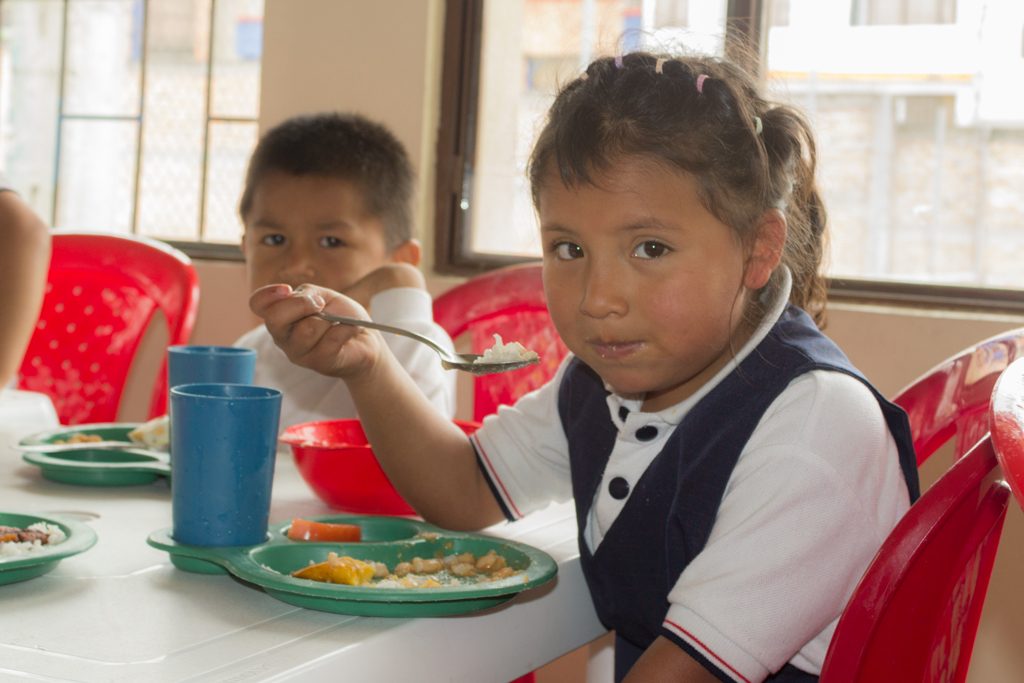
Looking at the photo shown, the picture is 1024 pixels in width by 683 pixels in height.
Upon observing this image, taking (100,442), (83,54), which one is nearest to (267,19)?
(83,54)

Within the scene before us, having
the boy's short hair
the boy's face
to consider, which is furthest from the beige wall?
the boy's face

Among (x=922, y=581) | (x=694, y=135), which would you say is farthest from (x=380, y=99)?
(x=922, y=581)

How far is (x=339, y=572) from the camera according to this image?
74 cm

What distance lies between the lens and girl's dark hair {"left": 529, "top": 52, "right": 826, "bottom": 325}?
0.92 metres

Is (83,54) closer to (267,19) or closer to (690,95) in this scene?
(267,19)

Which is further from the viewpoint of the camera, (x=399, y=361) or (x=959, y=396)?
(x=399, y=361)

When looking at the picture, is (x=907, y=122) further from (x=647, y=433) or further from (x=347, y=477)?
(x=347, y=477)

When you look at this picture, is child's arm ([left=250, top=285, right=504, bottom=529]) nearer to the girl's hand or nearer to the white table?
the girl's hand

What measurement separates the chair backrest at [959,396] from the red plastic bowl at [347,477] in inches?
18.0

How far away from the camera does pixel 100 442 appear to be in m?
1.20

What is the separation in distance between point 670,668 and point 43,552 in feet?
1.37

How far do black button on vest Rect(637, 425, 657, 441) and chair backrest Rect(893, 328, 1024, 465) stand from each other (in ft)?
0.76

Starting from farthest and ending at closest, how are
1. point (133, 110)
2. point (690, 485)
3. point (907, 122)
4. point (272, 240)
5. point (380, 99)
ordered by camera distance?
point (133, 110) → point (380, 99) → point (907, 122) → point (272, 240) → point (690, 485)

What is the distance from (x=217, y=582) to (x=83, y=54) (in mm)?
2532
